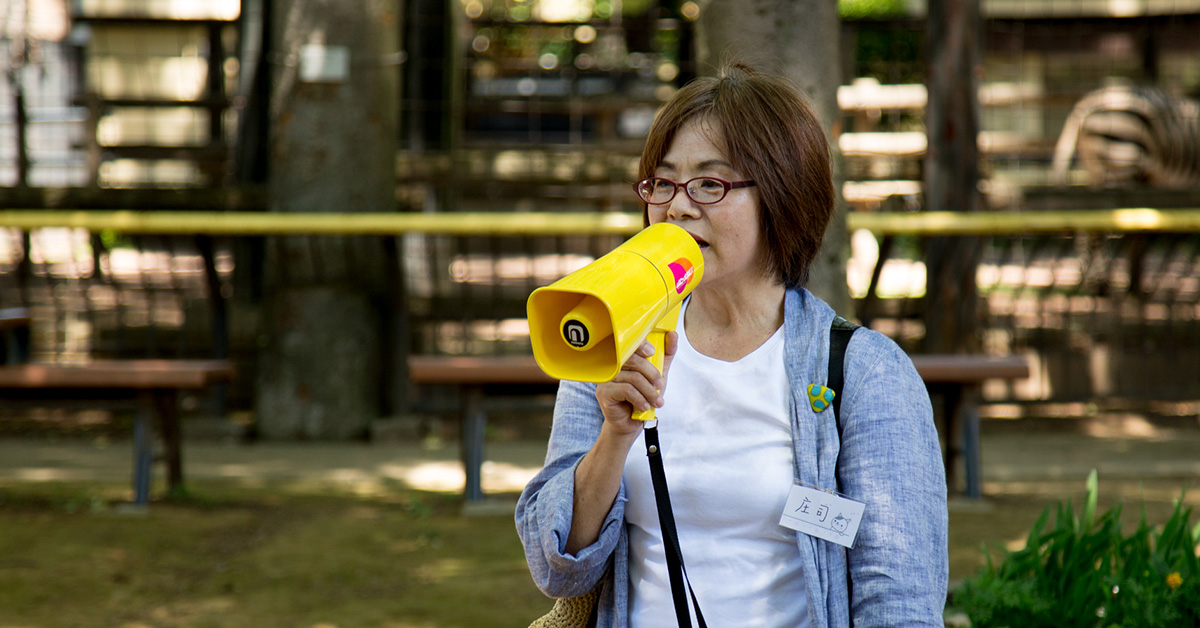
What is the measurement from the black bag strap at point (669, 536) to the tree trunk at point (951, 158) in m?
4.95

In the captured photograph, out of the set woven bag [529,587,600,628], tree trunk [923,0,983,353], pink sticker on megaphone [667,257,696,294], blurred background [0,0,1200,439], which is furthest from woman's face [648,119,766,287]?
tree trunk [923,0,983,353]

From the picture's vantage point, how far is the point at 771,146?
1783 mm

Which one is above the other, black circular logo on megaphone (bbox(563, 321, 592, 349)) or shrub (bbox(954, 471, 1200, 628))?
black circular logo on megaphone (bbox(563, 321, 592, 349))

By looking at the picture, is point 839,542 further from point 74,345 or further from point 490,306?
point 74,345

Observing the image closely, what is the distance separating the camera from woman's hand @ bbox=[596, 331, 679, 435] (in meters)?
1.56

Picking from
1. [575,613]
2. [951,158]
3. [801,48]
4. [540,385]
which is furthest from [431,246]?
[575,613]

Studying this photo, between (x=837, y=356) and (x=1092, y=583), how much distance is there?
1433 mm

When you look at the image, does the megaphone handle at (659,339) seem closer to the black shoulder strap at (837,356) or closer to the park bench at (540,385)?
the black shoulder strap at (837,356)

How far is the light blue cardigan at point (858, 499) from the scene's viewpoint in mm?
1695

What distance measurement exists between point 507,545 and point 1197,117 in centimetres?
747

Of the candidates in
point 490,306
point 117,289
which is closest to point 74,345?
point 117,289

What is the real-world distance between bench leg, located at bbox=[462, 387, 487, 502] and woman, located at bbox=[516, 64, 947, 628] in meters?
3.08

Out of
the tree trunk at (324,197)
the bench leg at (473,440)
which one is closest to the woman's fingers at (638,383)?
the bench leg at (473,440)

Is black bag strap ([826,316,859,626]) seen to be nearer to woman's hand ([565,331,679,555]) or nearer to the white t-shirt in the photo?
the white t-shirt
